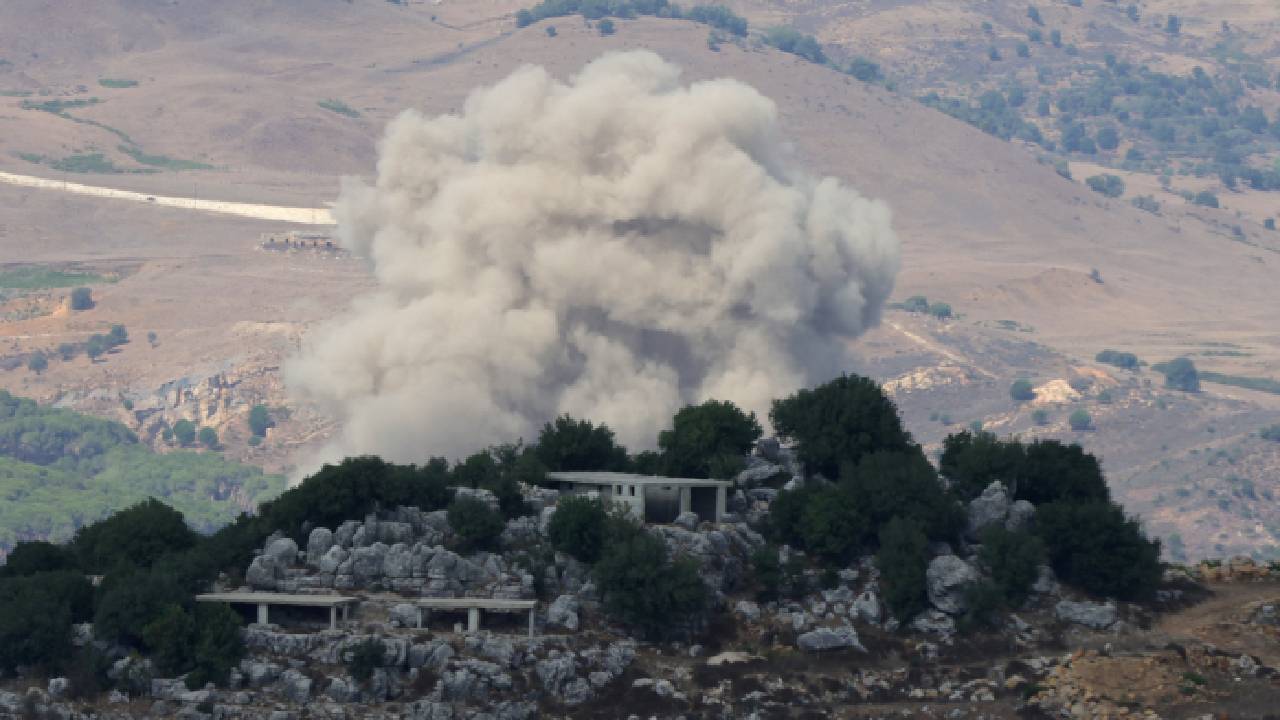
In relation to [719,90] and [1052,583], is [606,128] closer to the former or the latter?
[719,90]

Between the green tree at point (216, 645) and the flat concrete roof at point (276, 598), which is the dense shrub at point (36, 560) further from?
the green tree at point (216, 645)

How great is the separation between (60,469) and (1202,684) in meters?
136

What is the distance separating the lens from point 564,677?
67.8m

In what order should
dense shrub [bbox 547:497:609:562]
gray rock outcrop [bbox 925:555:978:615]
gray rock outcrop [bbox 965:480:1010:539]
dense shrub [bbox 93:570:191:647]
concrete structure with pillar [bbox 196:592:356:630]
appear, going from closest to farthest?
dense shrub [bbox 93:570:191:647] → concrete structure with pillar [bbox 196:592:356:630] → gray rock outcrop [bbox 925:555:978:615] → dense shrub [bbox 547:497:609:562] → gray rock outcrop [bbox 965:480:1010:539]

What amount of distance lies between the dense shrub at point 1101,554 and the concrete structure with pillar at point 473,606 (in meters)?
16.4

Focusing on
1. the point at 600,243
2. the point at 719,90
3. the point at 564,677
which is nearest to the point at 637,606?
the point at 564,677

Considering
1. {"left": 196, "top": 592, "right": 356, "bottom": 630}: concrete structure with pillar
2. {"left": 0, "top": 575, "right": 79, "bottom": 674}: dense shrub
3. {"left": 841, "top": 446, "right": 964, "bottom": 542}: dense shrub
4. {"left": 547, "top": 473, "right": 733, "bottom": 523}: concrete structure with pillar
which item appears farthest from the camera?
{"left": 547, "top": 473, "right": 733, "bottom": 523}: concrete structure with pillar

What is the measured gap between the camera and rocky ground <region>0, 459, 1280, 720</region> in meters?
66.8

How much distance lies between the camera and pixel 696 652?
70.2 meters

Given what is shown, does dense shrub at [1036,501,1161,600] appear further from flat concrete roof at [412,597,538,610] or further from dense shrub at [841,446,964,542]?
flat concrete roof at [412,597,538,610]

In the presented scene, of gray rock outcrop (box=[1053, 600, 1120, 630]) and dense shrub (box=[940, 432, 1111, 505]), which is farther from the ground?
dense shrub (box=[940, 432, 1111, 505])


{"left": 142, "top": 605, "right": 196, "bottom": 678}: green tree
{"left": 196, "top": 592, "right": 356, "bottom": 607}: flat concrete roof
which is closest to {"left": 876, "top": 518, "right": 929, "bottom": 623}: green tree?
{"left": 196, "top": 592, "right": 356, "bottom": 607}: flat concrete roof

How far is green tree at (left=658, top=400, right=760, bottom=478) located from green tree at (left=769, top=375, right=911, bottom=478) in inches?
63.5

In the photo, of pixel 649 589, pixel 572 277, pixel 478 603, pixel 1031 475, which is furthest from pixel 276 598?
pixel 572 277
